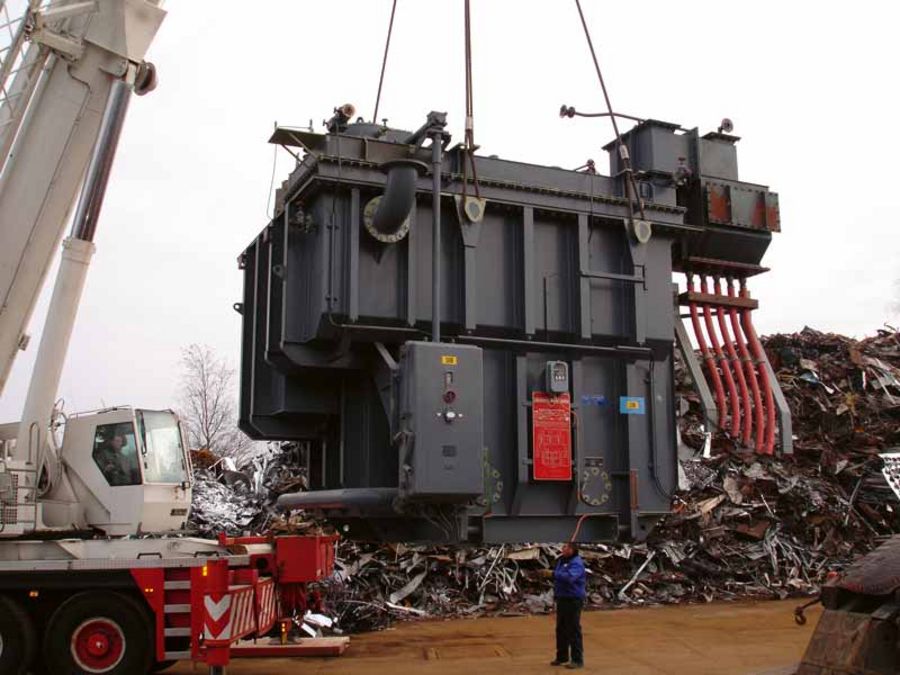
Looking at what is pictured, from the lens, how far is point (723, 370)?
9.38 meters

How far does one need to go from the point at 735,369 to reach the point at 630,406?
159cm

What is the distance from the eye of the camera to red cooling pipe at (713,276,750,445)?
30.3 ft

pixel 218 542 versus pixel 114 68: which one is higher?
pixel 114 68

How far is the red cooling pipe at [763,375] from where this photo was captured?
9336 mm

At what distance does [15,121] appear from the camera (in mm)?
8773

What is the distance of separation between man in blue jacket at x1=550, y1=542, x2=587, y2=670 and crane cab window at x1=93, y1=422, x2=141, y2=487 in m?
4.72

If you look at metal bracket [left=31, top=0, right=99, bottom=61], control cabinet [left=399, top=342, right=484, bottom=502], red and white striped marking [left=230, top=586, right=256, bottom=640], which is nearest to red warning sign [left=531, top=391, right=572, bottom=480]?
control cabinet [left=399, top=342, right=484, bottom=502]

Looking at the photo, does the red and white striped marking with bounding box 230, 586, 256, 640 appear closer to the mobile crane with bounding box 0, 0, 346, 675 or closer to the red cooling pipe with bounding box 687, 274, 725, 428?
the mobile crane with bounding box 0, 0, 346, 675

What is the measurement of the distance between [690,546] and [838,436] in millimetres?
4590

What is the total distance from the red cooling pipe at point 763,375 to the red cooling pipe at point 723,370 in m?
0.33

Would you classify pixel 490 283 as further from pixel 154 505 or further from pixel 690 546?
pixel 690 546

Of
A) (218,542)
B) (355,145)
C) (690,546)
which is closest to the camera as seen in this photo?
(355,145)

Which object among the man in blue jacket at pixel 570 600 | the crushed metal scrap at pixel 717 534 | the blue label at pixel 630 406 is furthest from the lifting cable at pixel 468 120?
the crushed metal scrap at pixel 717 534

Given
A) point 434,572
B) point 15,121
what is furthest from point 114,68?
point 434,572
